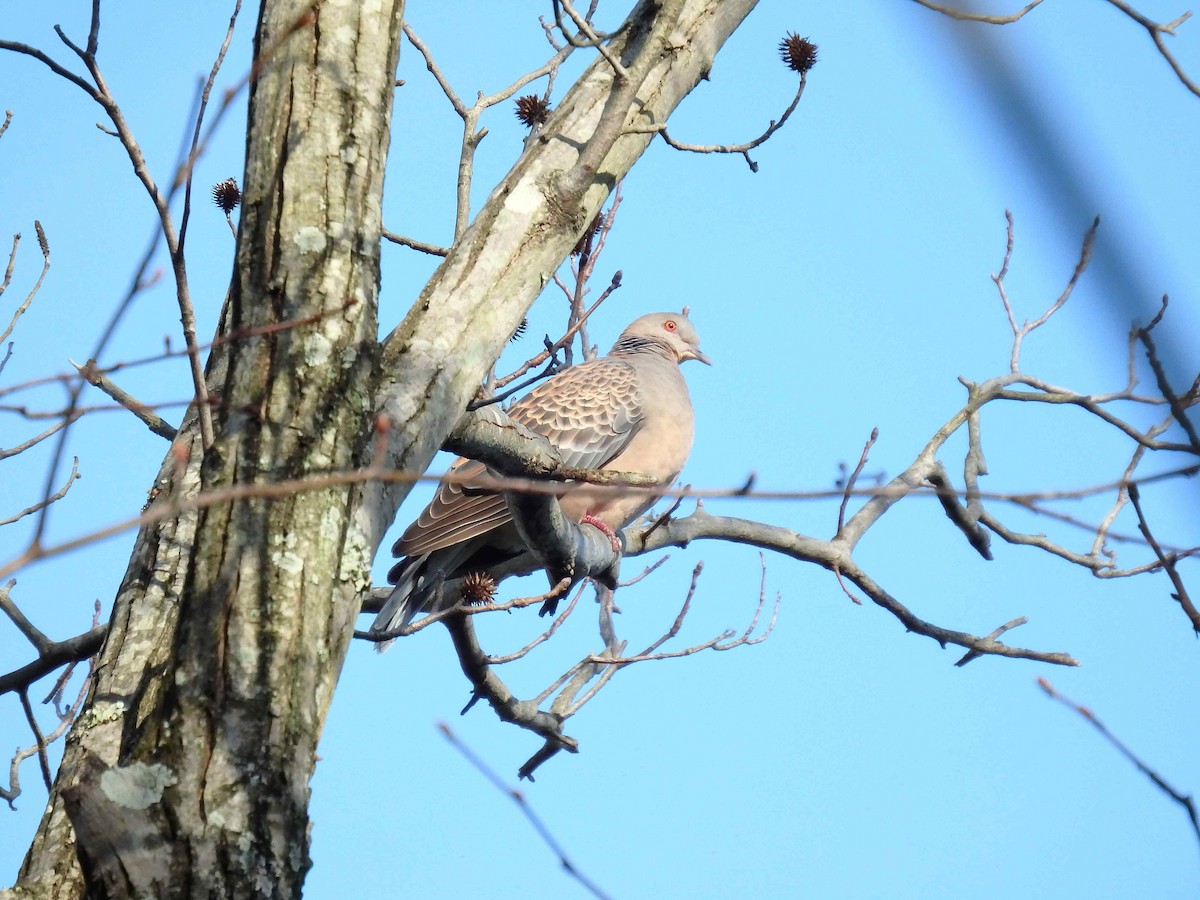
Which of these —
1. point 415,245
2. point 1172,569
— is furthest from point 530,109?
point 1172,569

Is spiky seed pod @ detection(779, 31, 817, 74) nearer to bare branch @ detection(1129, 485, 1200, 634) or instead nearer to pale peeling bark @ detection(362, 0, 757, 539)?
pale peeling bark @ detection(362, 0, 757, 539)

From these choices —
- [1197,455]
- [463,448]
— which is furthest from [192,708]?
[1197,455]

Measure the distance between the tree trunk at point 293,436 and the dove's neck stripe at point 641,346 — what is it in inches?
157

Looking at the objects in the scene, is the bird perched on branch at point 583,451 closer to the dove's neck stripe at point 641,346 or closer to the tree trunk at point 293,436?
the dove's neck stripe at point 641,346

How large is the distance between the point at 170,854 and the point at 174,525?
5.40 feet

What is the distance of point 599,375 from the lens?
6508 millimetres

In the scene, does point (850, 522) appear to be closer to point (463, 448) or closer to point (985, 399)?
point (985, 399)

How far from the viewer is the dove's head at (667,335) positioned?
24.1 feet

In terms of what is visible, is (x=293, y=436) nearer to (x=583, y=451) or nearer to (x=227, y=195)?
(x=227, y=195)

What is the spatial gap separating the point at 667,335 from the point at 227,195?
3.94m

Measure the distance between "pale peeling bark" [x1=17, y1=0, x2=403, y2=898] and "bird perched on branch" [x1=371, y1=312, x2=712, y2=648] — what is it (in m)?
2.09

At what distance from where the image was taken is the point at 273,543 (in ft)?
7.41

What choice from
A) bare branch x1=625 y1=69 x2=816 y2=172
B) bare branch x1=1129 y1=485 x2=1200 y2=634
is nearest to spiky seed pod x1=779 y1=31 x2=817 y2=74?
bare branch x1=625 y1=69 x2=816 y2=172

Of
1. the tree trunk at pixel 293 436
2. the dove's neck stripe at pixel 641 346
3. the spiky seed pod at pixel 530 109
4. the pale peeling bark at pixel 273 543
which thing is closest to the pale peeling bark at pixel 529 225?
the tree trunk at pixel 293 436
